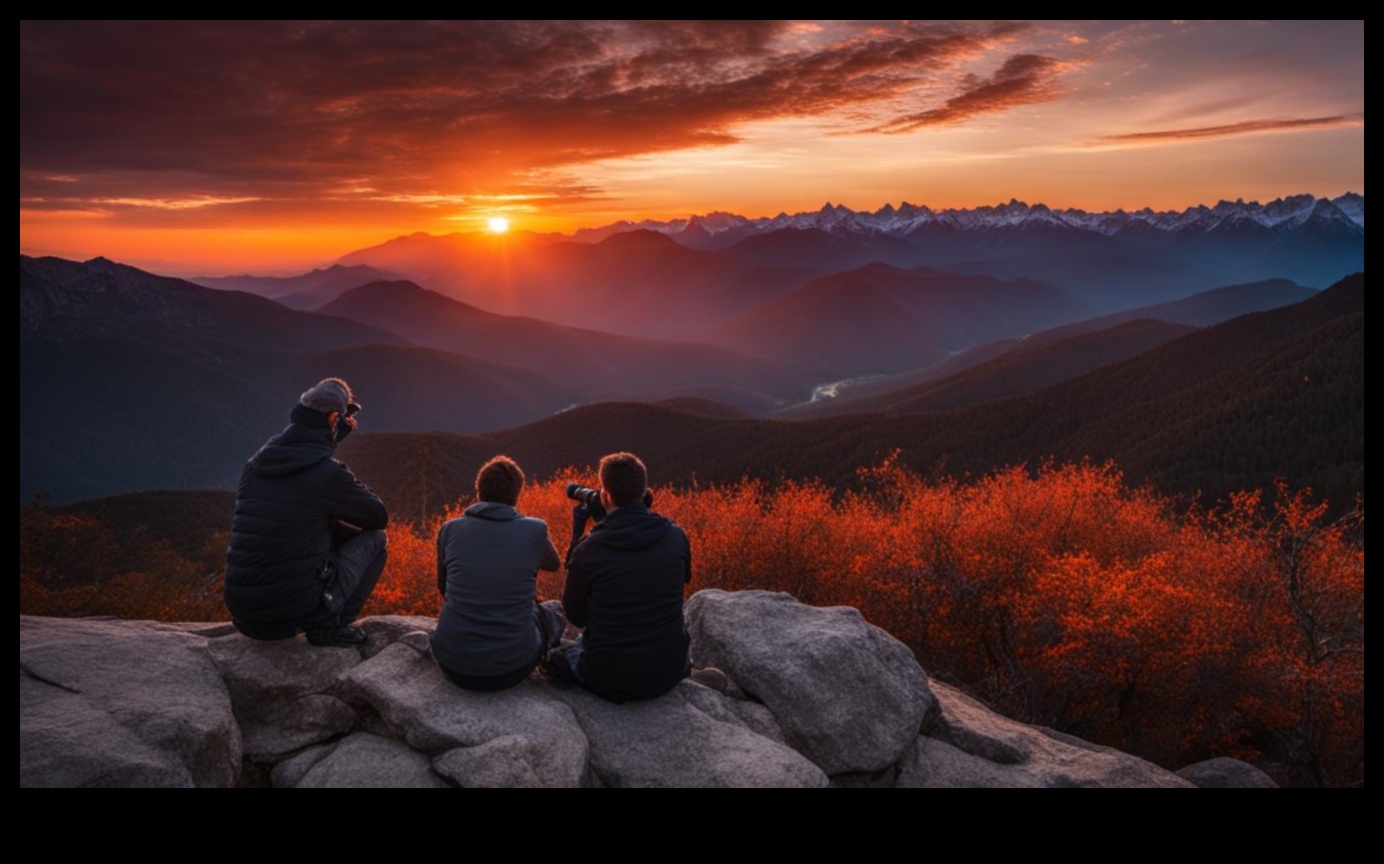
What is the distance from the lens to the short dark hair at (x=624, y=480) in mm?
7793

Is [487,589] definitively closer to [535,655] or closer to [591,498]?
[535,655]

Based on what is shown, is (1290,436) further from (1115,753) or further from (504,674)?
(504,674)

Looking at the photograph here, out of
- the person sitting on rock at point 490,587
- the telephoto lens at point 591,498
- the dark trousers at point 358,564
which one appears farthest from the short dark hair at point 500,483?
the dark trousers at point 358,564

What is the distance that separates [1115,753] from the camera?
9141mm

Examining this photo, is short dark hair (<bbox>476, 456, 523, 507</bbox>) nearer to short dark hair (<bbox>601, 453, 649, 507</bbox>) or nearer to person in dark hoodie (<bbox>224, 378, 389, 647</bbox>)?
short dark hair (<bbox>601, 453, 649, 507</bbox>)

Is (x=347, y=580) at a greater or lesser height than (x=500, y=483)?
lesser

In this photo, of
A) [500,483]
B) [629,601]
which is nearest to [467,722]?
[629,601]

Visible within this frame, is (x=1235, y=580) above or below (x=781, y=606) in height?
below

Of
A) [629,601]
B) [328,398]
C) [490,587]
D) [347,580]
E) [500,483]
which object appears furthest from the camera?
[347,580]

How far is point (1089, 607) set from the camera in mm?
19438

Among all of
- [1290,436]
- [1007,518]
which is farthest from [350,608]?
[1290,436]

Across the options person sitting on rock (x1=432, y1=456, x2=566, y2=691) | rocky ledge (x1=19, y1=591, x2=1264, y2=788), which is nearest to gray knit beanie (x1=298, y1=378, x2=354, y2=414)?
person sitting on rock (x1=432, y1=456, x2=566, y2=691)

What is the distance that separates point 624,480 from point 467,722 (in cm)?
288
